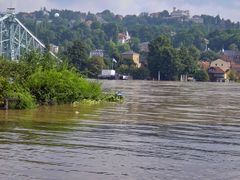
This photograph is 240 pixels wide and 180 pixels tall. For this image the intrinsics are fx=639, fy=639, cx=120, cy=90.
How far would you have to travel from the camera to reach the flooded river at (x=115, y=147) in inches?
467

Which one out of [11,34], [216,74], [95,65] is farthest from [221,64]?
[11,34]

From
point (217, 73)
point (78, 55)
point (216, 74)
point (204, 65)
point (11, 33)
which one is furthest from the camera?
point (204, 65)

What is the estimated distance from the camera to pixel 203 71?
468ft

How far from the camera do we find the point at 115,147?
49.9ft

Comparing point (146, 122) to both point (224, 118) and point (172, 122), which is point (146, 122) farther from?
point (224, 118)

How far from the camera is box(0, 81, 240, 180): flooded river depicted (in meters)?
11.9

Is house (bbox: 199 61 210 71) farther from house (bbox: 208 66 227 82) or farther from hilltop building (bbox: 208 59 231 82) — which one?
house (bbox: 208 66 227 82)

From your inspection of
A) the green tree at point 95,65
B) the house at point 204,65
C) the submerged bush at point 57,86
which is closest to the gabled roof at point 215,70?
the house at point 204,65

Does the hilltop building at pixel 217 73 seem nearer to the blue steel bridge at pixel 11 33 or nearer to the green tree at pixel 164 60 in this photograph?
the green tree at pixel 164 60

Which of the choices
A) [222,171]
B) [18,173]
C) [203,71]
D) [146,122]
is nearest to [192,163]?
[222,171]

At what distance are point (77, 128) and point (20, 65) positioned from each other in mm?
11587

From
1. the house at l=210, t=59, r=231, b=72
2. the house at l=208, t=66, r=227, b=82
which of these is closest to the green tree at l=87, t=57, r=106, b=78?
the house at l=208, t=66, r=227, b=82

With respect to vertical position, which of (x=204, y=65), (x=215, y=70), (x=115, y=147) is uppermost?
(x=204, y=65)

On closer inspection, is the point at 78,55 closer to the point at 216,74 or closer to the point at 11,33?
the point at 11,33
